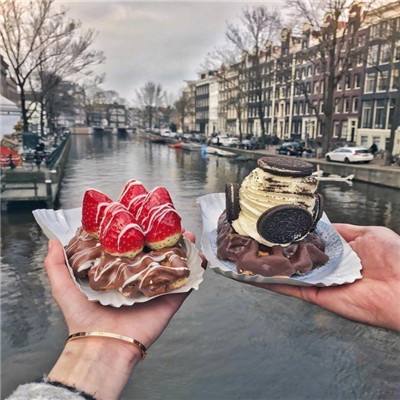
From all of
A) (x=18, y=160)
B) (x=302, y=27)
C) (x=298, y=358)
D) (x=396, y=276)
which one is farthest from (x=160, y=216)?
(x=302, y=27)

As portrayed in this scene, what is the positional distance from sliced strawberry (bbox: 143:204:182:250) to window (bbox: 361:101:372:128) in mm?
36703

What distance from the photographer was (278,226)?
10.4ft

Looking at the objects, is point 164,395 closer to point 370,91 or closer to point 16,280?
point 16,280

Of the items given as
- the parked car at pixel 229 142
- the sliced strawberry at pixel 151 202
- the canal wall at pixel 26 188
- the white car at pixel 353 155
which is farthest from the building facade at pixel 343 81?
the sliced strawberry at pixel 151 202

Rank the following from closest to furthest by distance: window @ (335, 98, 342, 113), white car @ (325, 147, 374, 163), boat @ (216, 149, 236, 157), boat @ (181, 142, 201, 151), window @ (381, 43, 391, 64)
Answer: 1. white car @ (325, 147, 374, 163)
2. window @ (381, 43, 391, 64)
3. boat @ (216, 149, 236, 157)
4. window @ (335, 98, 342, 113)
5. boat @ (181, 142, 201, 151)

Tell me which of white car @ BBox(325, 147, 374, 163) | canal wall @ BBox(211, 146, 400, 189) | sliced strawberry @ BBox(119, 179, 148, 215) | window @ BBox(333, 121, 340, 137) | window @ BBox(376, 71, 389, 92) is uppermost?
window @ BBox(376, 71, 389, 92)

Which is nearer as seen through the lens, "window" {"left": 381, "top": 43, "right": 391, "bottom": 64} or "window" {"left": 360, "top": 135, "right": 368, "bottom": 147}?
"window" {"left": 381, "top": 43, "right": 391, "bottom": 64}

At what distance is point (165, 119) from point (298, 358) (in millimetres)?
111009

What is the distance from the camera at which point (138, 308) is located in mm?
2477

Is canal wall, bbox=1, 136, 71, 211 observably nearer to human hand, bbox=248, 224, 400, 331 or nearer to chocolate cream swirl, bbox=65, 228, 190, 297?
chocolate cream swirl, bbox=65, 228, 190, 297

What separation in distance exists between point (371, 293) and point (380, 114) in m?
35.5

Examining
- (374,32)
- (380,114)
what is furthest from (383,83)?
(374,32)

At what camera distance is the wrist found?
180 centimetres

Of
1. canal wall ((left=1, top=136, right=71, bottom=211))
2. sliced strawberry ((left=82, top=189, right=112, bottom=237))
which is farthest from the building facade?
sliced strawberry ((left=82, top=189, right=112, bottom=237))
